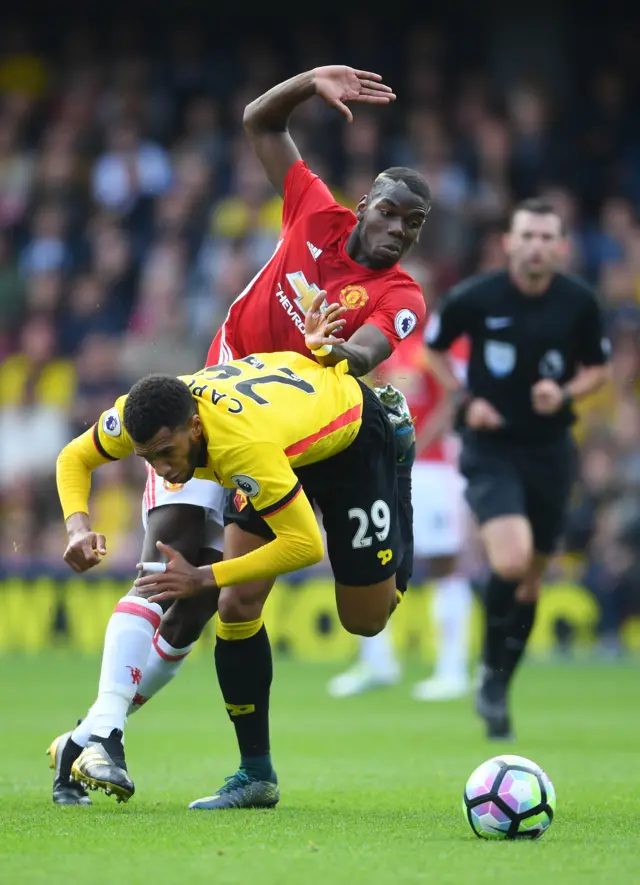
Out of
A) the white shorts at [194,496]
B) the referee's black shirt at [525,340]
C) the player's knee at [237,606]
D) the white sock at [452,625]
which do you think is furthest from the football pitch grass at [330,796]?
the referee's black shirt at [525,340]

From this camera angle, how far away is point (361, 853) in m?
4.41

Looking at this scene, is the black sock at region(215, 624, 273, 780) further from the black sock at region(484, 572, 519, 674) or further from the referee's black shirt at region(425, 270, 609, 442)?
the referee's black shirt at region(425, 270, 609, 442)

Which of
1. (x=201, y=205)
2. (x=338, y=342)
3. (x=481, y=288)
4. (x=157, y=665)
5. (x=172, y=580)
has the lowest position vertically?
(x=157, y=665)

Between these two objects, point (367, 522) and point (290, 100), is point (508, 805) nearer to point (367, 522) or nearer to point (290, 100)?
point (367, 522)

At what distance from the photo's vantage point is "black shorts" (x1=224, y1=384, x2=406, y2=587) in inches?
225

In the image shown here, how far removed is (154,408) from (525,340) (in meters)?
3.94

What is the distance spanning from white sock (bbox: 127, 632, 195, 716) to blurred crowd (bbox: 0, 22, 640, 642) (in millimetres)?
8139

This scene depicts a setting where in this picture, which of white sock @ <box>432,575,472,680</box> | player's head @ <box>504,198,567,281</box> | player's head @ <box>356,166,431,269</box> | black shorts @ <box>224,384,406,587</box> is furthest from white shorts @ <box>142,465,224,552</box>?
white sock @ <box>432,575,472,680</box>

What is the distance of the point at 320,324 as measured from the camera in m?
5.40

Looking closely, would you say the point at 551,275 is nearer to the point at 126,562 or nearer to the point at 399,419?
the point at 399,419

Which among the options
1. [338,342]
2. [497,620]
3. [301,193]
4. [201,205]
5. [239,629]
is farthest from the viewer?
[201,205]

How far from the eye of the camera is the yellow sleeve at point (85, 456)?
5.34m

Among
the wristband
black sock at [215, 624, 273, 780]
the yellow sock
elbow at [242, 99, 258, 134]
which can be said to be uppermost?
elbow at [242, 99, 258, 134]

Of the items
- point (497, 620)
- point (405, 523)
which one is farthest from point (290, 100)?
point (497, 620)
